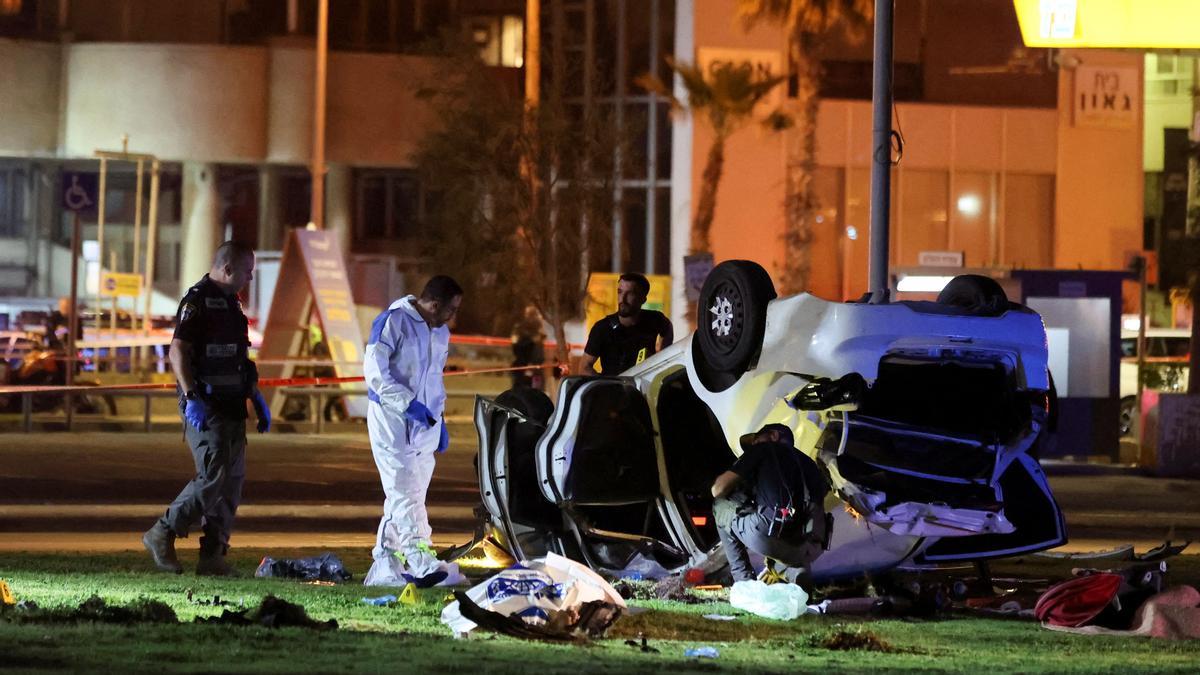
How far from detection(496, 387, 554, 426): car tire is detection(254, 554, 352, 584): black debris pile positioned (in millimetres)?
1302

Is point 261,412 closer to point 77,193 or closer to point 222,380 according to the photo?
point 222,380

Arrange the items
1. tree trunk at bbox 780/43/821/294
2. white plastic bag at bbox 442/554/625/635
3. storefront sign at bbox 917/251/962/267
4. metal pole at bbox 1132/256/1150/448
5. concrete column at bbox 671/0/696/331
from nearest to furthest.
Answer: white plastic bag at bbox 442/554/625/635 → metal pole at bbox 1132/256/1150/448 → storefront sign at bbox 917/251/962/267 → tree trunk at bbox 780/43/821/294 → concrete column at bbox 671/0/696/331

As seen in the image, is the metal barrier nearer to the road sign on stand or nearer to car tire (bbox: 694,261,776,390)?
the road sign on stand

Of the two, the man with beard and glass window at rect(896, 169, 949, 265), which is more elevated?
glass window at rect(896, 169, 949, 265)

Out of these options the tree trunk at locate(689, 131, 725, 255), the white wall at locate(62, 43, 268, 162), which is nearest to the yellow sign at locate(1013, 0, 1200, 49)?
the tree trunk at locate(689, 131, 725, 255)

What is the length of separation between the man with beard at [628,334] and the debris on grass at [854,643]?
436 cm

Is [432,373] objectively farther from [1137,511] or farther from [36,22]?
[36,22]

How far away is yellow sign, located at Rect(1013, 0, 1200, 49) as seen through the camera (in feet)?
80.8

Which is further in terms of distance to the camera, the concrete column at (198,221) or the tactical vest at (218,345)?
the concrete column at (198,221)

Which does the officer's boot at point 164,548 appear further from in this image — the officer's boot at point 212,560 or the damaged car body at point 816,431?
the damaged car body at point 816,431

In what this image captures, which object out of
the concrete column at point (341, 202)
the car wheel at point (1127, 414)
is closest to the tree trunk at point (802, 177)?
the car wheel at point (1127, 414)

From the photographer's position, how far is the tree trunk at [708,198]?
124 ft

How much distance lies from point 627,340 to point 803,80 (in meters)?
23.7

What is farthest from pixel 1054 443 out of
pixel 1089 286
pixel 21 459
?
pixel 21 459
